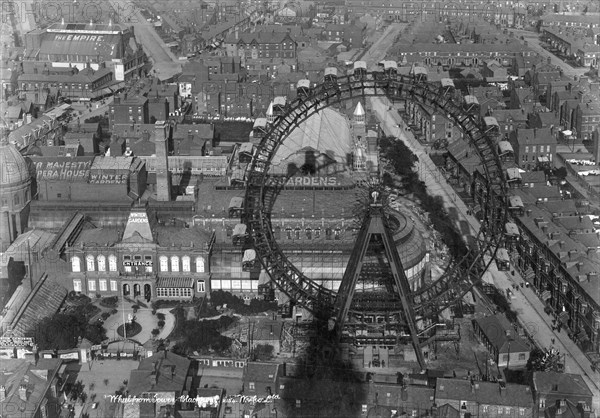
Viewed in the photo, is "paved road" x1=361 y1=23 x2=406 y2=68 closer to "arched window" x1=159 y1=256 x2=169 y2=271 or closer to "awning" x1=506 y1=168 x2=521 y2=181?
"arched window" x1=159 y1=256 x2=169 y2=271

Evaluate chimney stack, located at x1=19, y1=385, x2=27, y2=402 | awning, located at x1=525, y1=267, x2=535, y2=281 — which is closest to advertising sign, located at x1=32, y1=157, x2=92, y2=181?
chimney stack, located at x1=19, y1=385, x2=27, y2=402

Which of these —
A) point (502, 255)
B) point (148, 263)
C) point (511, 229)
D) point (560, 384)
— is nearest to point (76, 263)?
point (148, 263)

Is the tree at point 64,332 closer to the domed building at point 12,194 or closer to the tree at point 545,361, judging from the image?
the domed building at point 12,194

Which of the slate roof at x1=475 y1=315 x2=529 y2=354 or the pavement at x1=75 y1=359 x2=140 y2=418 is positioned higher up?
the slate roof at x1=475 y1=315 x2=529 y2=354

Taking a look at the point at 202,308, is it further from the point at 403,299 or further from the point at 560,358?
the point at 560,358

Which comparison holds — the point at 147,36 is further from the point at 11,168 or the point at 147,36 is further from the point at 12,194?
the point at 12,194
